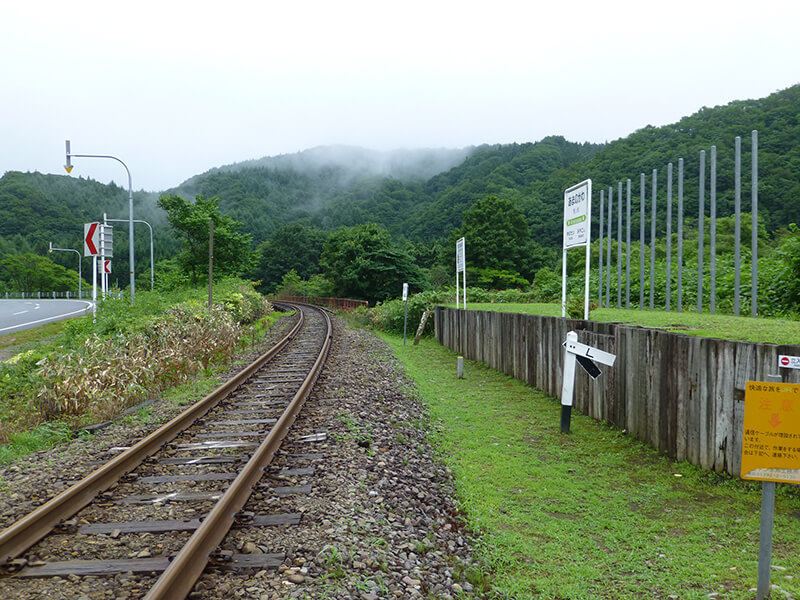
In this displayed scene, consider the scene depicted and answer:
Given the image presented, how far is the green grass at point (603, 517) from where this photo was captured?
3773 millimetres

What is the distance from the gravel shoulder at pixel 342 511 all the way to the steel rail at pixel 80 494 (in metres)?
0.36

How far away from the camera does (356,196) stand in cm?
13200

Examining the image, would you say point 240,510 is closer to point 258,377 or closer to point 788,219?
point 258,377

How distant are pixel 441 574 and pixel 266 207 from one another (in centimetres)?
12947

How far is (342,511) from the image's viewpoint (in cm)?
454

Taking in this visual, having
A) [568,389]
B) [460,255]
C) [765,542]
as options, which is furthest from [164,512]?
[460,255]

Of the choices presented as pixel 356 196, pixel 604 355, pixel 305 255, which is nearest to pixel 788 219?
pixel 604 355

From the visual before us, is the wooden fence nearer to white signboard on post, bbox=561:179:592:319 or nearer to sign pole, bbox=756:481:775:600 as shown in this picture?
white signboard on post, bbox=561:179:592:319

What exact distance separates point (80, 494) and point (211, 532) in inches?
63.5

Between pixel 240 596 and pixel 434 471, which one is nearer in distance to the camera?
pixel 240 596

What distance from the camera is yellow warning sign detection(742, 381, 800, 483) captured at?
3.25 meters

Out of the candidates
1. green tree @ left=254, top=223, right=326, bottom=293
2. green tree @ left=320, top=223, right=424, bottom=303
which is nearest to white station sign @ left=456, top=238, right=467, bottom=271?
green tree @ left=320, top=223, right=424, bottom=303

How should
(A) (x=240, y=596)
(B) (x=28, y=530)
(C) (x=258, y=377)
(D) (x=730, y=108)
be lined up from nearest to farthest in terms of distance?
1. (A) (x=240, y=596)
2. (B) (x=28, y=530)
3. (C) (x=258, y=377)
4. (D) (x=730, y=108)


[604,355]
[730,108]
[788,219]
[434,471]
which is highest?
[730,108]
